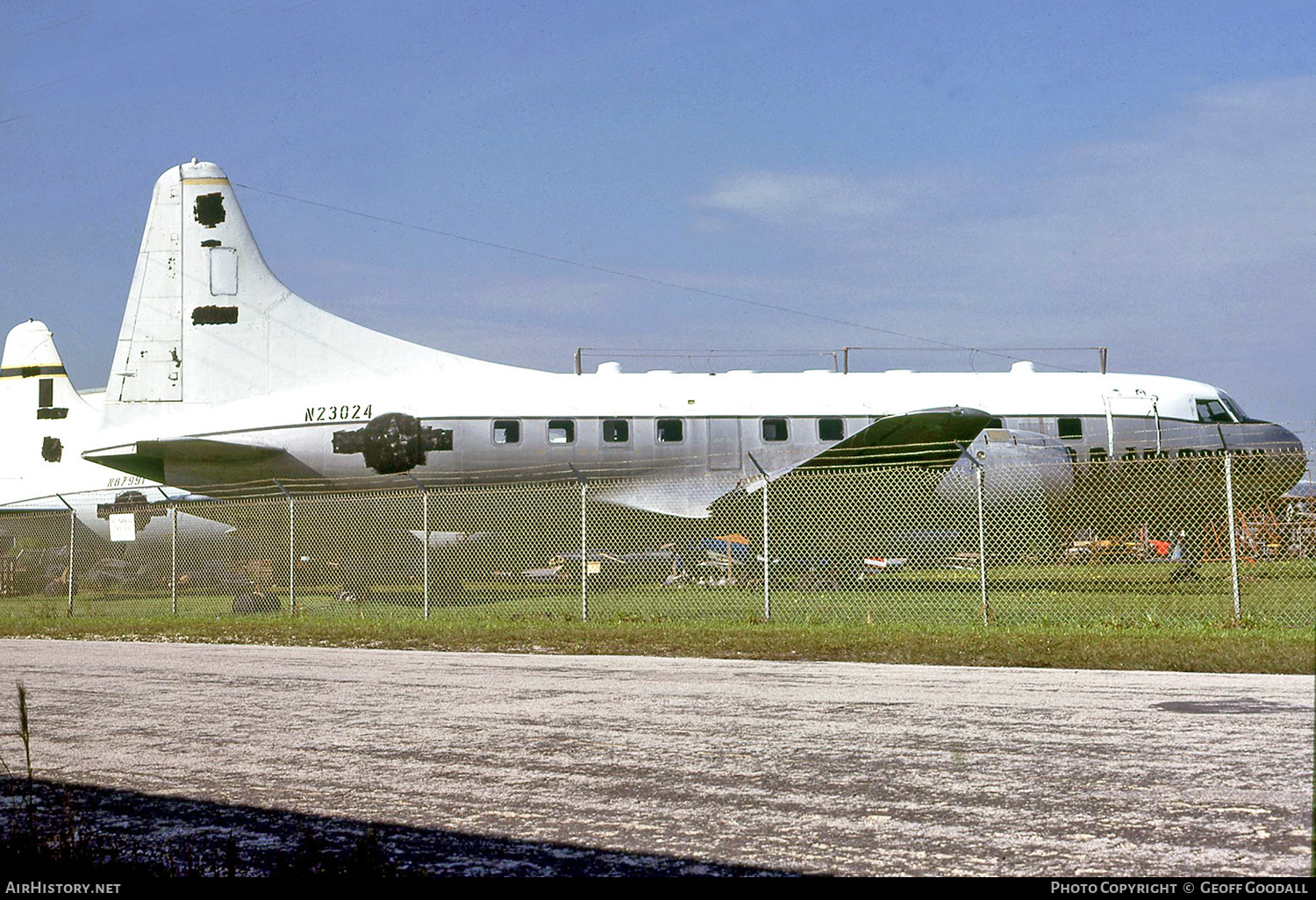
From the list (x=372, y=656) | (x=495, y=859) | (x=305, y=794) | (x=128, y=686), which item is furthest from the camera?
(x=372, y=656)

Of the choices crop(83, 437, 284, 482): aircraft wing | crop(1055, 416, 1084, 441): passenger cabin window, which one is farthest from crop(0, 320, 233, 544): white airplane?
crop(1055, 416, 1084, 441): passenger cabin window

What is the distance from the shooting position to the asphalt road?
5.57 m

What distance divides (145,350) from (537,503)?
9329 millimetres

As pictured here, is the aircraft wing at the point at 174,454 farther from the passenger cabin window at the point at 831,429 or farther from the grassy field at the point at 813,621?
the passenger cabin window at the point at 831,429

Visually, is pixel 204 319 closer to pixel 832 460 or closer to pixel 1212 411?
pixel 832 460

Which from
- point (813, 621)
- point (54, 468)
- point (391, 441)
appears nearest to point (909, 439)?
point (813, 621)

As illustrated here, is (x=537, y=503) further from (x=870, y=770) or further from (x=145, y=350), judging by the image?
(x=870, y=770)

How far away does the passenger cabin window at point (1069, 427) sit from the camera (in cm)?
3117

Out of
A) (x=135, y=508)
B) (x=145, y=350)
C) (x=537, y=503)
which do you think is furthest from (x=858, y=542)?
(x=135, y=508)

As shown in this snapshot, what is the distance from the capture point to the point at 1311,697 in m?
9.74

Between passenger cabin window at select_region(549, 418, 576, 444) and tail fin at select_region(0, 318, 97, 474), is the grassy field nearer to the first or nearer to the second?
passenger cabin window at select_region(549, 418, 576, 444)

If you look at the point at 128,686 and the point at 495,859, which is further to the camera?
the point at 128,686

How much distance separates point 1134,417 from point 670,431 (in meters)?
11.9

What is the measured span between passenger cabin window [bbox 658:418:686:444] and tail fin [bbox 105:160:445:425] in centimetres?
736
